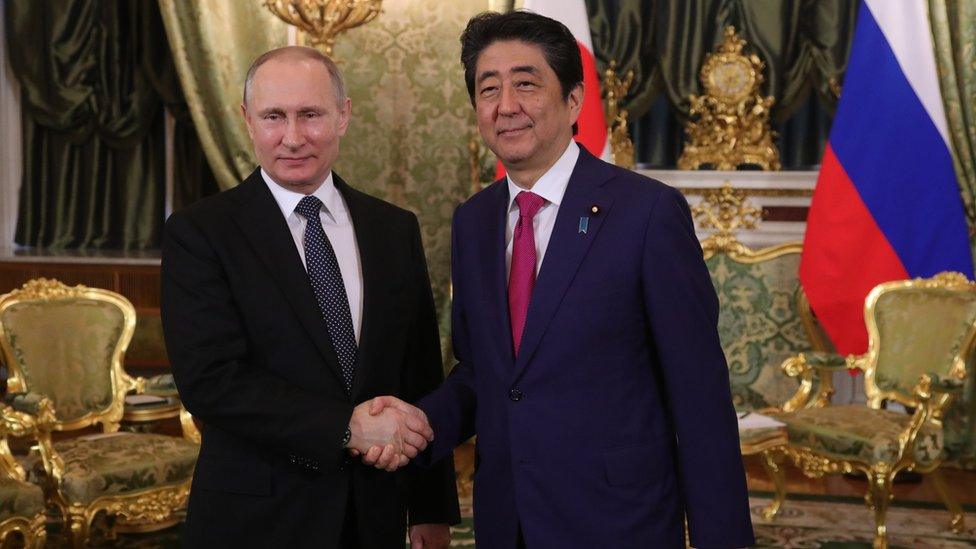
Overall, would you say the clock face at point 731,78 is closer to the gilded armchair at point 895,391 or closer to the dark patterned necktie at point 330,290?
the gilded armchair at point 895,391

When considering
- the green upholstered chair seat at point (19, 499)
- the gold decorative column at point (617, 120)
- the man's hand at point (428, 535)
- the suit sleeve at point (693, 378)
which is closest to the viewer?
the suit sleeve at point (693, 378)

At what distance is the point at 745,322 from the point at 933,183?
1.03 m

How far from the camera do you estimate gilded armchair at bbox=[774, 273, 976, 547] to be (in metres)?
4.01

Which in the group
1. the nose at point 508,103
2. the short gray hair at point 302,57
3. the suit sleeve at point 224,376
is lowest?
the suit sleeve at point 224,376

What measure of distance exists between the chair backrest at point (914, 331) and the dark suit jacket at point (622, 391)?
9.70 feet

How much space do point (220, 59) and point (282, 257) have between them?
433 centimetres

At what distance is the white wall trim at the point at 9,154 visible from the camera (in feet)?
22.1

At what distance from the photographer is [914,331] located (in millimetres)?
4508

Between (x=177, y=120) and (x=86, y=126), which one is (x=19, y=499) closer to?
(x=177, y=120)

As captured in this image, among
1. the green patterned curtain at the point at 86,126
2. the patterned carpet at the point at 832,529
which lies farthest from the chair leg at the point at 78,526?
the green patterned curtain at the point at 86,126

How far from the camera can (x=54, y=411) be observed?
155 inches

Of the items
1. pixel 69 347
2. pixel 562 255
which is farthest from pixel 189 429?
pixel 562 255

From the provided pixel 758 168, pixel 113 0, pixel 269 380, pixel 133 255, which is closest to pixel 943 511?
pixel 758 168

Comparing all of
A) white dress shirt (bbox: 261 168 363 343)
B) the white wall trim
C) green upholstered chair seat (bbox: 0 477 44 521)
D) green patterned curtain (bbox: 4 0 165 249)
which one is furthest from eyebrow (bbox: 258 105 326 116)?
the white wall trim
